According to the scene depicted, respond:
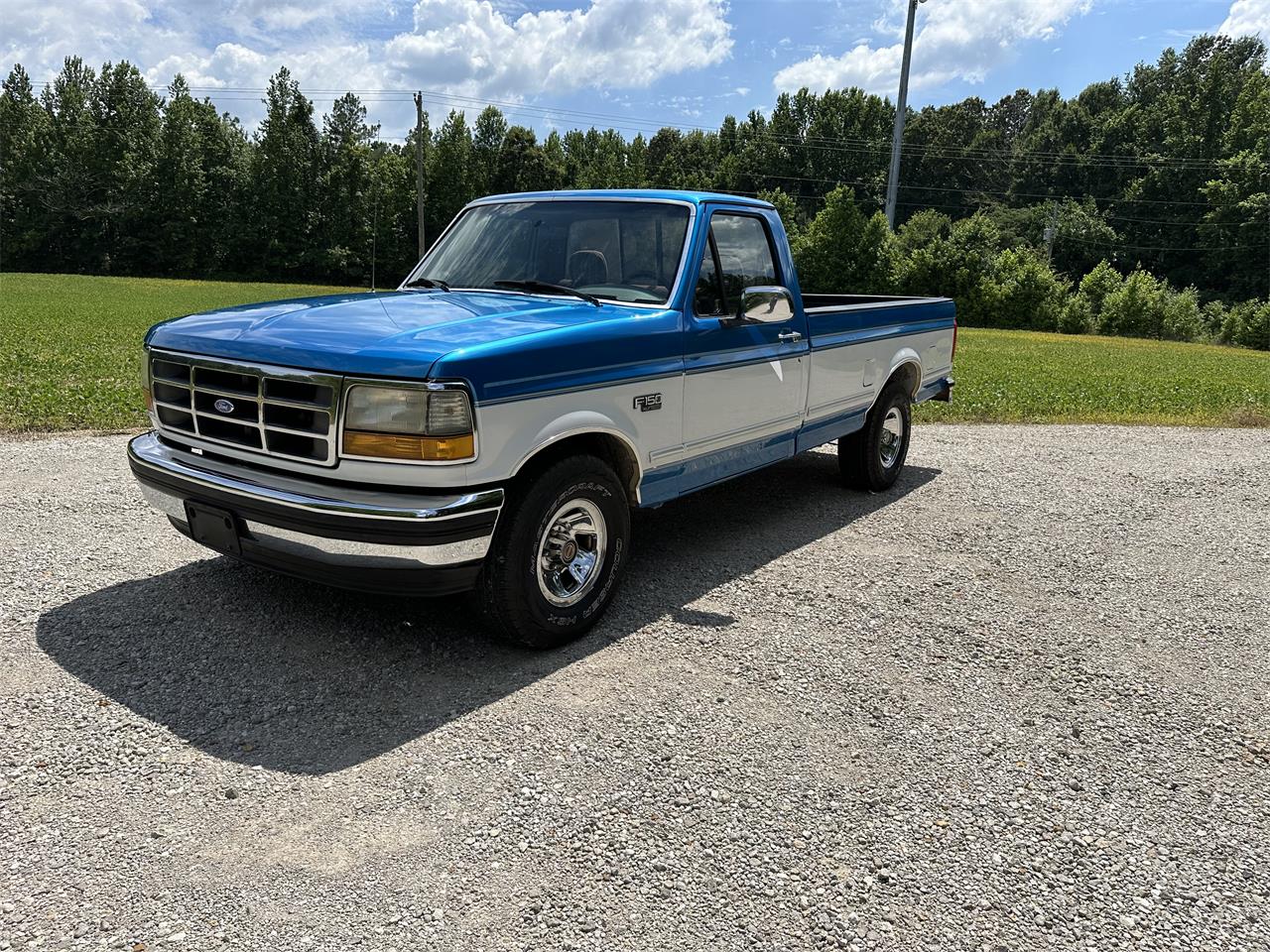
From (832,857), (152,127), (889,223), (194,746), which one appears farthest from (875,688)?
(152,127)

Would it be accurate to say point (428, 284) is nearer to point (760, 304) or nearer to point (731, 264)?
point (731, 264)

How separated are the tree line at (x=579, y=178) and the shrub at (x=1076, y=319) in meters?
3.13

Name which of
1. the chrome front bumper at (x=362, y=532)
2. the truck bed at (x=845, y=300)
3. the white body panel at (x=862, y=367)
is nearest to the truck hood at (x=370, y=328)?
the chrome front bumper at (x=362, y=532)

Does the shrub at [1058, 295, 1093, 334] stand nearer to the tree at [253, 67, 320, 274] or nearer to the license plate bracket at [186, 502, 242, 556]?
the tree at [253, 67, 320, 274]

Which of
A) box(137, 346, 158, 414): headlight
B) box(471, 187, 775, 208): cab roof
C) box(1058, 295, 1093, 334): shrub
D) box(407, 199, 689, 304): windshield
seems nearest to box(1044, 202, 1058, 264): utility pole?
box(1058, 295, 1093, 334): shrub

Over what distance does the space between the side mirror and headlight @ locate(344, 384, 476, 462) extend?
205 centimetres

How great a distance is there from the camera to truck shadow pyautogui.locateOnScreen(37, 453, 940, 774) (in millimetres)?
3531

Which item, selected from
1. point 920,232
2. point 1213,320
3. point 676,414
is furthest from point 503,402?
point 920,232

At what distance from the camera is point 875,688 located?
4031 mm

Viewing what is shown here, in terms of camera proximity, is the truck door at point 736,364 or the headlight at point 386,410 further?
the truck door at point 736,364

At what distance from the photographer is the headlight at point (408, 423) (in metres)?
3.56

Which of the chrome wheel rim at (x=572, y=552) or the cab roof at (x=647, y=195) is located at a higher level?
the cab roof at (x=647, y=195)

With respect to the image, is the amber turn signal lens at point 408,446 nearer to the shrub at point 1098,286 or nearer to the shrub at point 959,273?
the shrub at point 959,273

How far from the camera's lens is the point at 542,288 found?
504 centimetres
